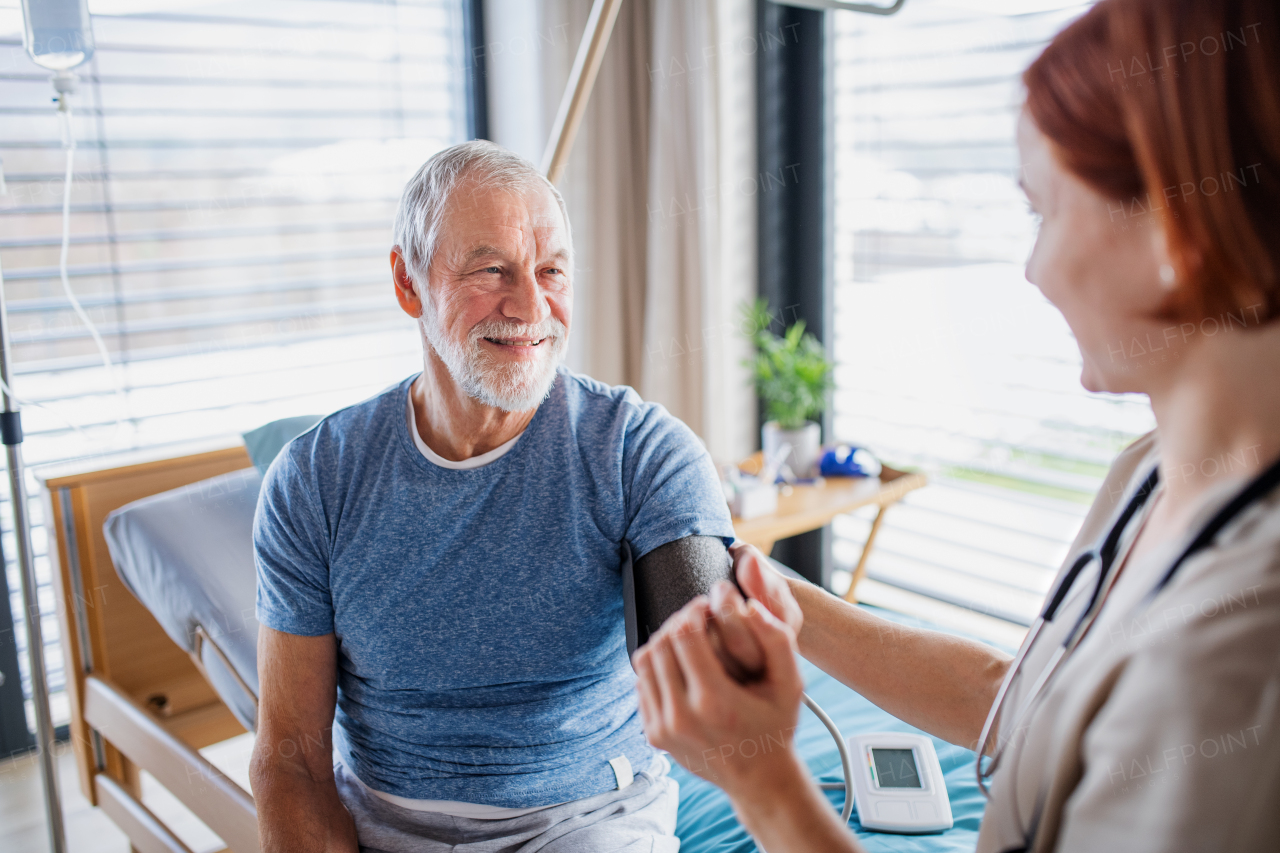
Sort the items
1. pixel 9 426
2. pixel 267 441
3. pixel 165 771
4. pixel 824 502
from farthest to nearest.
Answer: pixel 824 502 → pixel 267 441 → pixel 165 771 → pixel 9 426

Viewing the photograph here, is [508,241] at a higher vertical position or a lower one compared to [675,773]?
higher

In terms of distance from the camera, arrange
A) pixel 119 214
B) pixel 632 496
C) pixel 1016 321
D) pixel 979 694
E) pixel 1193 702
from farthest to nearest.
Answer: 1. pixel 1016 321
2. pixel 119 214
3. pixel 632 496
4. pixel 979 694
5. pixel 1193 702

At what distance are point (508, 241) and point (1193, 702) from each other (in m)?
1.03

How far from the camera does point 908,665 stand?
3.91ft

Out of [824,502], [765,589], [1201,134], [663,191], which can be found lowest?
[824,502]

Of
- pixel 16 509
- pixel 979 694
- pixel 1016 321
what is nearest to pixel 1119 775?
pixel 979 694

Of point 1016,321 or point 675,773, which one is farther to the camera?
point 1016,321

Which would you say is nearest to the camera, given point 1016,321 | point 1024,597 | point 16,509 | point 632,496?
point 632,496

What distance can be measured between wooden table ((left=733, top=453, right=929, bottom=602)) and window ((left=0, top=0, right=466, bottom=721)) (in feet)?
4.24

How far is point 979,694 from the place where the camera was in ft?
3.76

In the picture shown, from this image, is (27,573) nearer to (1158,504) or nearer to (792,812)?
(792,812)

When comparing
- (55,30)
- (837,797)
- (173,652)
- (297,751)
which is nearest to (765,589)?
(837,797)

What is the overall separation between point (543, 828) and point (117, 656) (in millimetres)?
1167

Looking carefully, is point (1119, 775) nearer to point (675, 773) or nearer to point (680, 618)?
point (680, 618)
